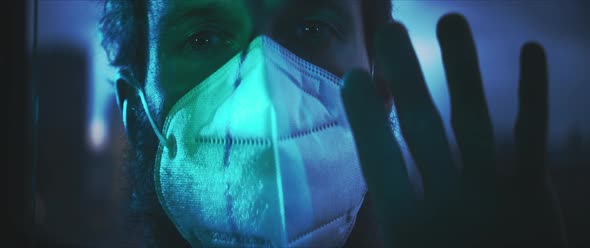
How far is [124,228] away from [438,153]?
0.78 meters

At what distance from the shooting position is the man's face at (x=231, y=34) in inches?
30.9

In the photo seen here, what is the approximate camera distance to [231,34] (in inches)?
31.7

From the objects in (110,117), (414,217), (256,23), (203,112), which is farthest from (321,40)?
(110,117)

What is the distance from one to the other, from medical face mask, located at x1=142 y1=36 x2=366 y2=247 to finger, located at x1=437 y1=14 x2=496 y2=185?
0.19 m

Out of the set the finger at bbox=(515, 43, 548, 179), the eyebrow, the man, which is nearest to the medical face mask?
the man

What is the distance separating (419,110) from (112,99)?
0.75 m

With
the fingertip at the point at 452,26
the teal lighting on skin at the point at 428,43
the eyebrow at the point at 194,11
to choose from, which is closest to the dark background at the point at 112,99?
the teal lighting on skin at the point at 428,43

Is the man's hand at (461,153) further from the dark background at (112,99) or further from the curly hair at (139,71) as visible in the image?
the curly hair at (139,71)

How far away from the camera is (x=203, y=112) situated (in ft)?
2.48

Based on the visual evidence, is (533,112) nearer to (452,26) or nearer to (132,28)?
(452,26)

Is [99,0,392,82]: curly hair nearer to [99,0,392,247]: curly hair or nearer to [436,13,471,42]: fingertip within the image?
[99,0,392,247]: curly hair

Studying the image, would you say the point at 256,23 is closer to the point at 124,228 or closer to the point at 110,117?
the point at 110,117

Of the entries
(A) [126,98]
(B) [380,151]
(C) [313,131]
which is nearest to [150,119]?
(A) [126,98]

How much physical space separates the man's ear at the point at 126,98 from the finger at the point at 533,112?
740mm
